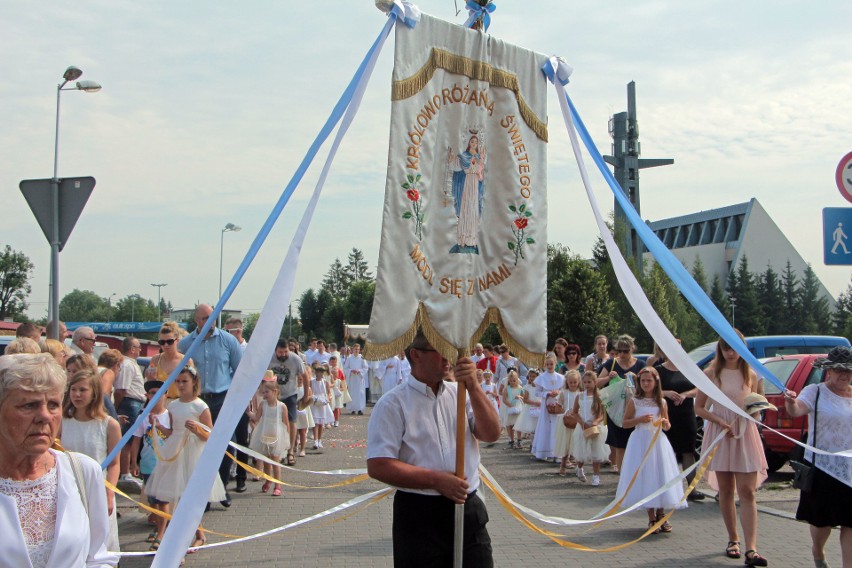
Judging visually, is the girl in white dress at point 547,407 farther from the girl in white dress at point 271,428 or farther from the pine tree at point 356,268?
the pine tree at point 356,268

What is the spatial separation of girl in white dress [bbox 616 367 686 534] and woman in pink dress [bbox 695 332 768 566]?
3.18 feet

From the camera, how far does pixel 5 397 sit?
9.89 ft

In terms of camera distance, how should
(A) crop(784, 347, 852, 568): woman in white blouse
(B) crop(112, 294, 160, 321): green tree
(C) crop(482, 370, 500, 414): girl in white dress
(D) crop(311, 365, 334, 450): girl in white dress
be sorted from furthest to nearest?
(B) crop(112, 294, 160, 321): green tree → (C) crop(482, 370, 500, 414): girl in white dress → (D) crop(311, 365, 334, 450): girl in white dress → (A) crop(784, 347, 852, 568): woman in white blouse

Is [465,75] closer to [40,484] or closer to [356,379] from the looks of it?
[40,484]

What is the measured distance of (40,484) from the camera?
2980 millimetres

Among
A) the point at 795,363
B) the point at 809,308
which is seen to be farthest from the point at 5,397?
the point at 809,308

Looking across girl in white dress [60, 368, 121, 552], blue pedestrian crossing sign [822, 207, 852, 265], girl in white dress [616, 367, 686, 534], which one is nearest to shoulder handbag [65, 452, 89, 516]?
girl in white dress [60, 368, 121, 552]

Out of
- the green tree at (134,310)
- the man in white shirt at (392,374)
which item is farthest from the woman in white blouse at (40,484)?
the green tree at (134,310)

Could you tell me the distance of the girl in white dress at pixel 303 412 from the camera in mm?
13813

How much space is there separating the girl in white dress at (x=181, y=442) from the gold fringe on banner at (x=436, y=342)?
A: 3.86 metres

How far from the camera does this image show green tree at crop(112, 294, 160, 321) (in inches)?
5832

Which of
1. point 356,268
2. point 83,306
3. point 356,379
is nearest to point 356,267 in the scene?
point 356,268

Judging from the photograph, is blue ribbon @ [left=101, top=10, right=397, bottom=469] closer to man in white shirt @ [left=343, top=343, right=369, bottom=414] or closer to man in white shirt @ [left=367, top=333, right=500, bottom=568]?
man in white shirt @ [left=367, top=333, right=500, bottom=568]

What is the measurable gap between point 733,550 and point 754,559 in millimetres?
353
